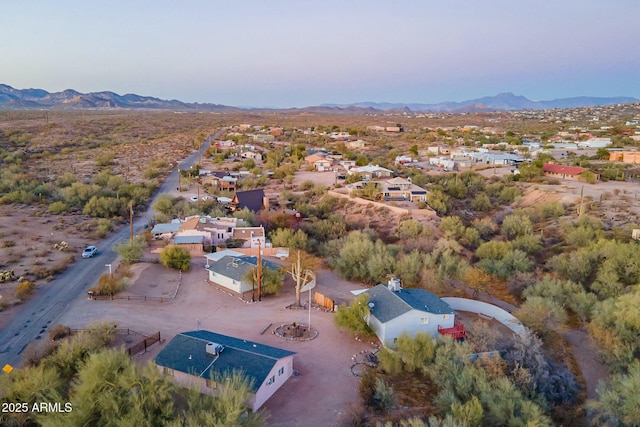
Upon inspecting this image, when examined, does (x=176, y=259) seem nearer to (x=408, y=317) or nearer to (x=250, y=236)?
(x=250, y=236)

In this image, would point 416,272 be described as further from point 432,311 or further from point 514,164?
point 514,164

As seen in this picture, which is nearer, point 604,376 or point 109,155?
point 604,376

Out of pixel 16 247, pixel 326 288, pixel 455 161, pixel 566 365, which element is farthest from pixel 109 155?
pixel 566 365

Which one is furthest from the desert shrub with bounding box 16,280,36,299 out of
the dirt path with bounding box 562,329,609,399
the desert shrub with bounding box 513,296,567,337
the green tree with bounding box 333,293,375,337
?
the dirt path with bounding box 562,329,609,399

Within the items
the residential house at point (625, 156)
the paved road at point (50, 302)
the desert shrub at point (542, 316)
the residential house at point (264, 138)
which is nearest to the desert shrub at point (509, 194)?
the residential house at point (625, 156)

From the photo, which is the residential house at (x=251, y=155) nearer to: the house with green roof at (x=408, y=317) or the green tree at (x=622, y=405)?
the house with green roof at (x=408, y=317)
